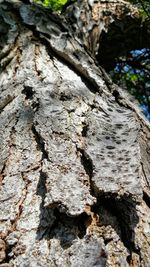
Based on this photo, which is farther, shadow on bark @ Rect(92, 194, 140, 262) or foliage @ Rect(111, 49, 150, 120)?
foliage @ Rect(111, 49, 150, 120)

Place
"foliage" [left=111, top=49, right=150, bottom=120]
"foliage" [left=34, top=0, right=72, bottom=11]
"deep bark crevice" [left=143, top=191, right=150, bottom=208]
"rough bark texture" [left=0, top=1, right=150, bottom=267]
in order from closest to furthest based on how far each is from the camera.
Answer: "rough bark texture" [left=0, top=1, right=150, bottom=267] → "deep bark crevice" [left=143, top=191, right=150, bottom=208] → "foliage" [left=34, top=0, right=72, bottom=11] → "foliage" [left=111, top=49, right=150, bottom=120]

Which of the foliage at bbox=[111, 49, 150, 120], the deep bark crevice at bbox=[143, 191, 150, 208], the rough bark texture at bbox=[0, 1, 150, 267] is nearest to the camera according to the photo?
the rough bark texture at bbox=[0, 1, 150, 267]

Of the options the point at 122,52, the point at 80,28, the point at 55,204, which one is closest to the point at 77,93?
the point at 55,204

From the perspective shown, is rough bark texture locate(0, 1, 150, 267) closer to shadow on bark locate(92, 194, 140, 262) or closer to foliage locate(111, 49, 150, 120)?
shadow on bark locate(92, 194, 140, 262)

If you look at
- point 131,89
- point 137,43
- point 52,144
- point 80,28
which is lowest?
point 131,89

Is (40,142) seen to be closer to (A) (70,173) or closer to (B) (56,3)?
(A) (70,173)

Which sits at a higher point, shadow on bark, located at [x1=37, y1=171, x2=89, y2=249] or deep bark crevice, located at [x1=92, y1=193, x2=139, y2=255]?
shadow on bark, located at [x1=37, y1=171, x2=89, y2=249]

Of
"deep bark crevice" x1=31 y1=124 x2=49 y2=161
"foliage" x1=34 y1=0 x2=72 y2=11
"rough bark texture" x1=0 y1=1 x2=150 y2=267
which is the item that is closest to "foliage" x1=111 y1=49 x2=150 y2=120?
"foliage" x1=34 y1=0 x2=72 y2=11

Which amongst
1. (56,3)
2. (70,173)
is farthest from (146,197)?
(56,3)

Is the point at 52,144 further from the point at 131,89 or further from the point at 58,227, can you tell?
the point at 131,89
